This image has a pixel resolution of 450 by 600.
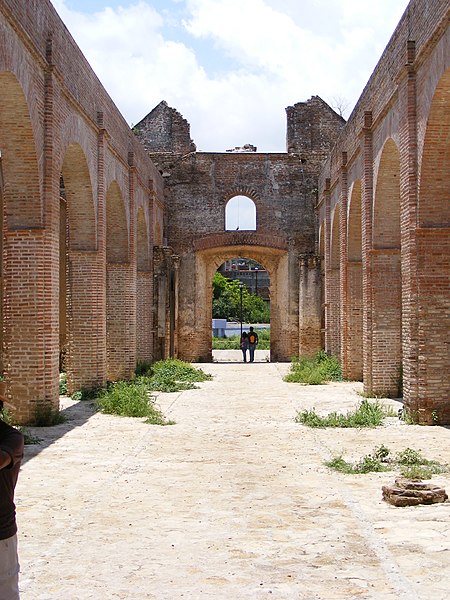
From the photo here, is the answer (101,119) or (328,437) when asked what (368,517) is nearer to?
(328,437)

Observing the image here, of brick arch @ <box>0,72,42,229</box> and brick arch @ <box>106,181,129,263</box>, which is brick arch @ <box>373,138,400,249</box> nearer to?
brick arch @ <box>106,181,129,263</box>

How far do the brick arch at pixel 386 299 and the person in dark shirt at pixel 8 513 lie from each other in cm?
1246

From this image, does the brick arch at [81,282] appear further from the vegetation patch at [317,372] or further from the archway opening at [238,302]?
the archway opening at [238,302]

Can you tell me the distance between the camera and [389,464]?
27.8 feet

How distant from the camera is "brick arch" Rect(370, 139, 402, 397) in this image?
1519 centimetres

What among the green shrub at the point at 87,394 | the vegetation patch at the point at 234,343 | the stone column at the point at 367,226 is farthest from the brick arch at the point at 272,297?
the vegetation patch at the point at 234,343

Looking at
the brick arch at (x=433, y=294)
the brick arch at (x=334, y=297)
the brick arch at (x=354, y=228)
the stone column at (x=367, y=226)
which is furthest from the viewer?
the brick arch at (x=334, y=297)

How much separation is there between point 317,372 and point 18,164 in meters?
10.6

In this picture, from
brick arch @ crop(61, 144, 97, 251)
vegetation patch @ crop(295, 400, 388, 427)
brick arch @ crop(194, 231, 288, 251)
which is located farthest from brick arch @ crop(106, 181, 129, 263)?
brick arch @ crop(194, 231, 288, 251)

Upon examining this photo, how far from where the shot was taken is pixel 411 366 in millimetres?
11992

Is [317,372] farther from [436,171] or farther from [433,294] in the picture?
[436,171]

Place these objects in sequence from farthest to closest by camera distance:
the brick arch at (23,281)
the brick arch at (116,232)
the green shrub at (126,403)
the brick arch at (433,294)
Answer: the brick arch at (116,232), the green shrub at (126,403), the brick arch at (433,294), the brick arch at (23,281)

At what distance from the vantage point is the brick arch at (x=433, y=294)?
38.2 feet

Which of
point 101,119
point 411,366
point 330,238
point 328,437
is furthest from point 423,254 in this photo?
point 330,238
